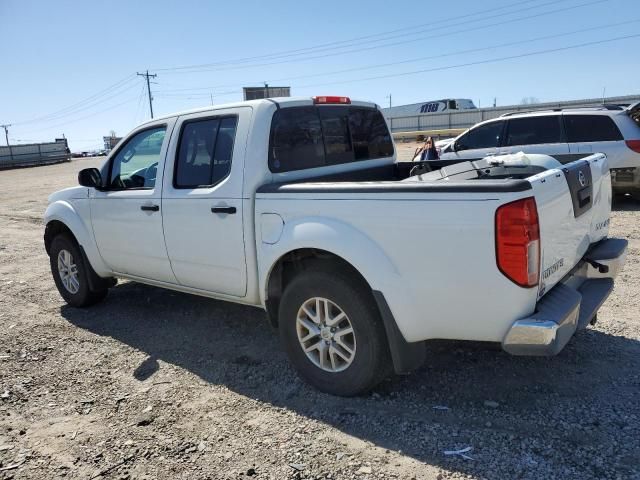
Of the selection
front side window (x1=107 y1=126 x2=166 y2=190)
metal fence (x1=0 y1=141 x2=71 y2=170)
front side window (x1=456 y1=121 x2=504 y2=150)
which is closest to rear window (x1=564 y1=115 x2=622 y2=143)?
front side window (x1=456 y1=121 x2=504 y2=150)

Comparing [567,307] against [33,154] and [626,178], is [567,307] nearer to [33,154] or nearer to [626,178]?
[626,178]

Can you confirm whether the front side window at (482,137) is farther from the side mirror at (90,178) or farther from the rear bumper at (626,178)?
the side mirror at (90,178)

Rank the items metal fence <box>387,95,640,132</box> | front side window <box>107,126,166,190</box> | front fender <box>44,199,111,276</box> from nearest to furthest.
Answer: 1. front side window <box>107,126,166,190</box>
2. front fender <box>44,199,111,276</box>
3. metal fence <box>387,95,640,132</box>

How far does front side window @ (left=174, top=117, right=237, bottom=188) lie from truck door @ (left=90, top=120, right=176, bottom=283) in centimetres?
22

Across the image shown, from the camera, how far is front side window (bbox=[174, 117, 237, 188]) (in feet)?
13.8

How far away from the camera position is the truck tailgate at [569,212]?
2982 mm

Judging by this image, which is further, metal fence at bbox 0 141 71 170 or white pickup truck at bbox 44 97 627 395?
metal fence at bbox 0 141 71 170

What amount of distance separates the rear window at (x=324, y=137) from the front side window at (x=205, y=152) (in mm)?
370

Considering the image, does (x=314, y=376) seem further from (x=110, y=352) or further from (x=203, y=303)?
(x=203, y=303)

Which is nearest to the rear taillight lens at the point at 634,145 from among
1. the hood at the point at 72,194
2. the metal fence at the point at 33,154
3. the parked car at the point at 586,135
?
the parked car at the point at 586,135

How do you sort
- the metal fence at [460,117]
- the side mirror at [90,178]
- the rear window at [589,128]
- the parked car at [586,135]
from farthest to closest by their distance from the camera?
the metal fence at [460,117] → the rear window at [589,128] → the parked car at [586,135] → the side mirror at [90,178]

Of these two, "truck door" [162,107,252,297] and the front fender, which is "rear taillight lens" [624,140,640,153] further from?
the front fender

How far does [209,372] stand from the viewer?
4.23 metres

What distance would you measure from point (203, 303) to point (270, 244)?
2.35 m
